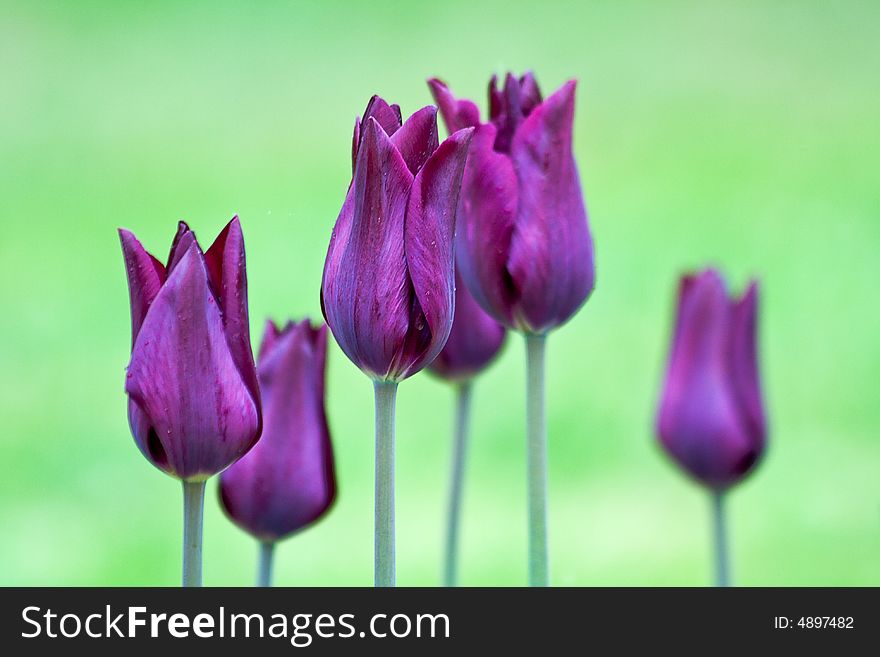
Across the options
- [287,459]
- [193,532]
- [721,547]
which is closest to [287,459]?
[287,459]

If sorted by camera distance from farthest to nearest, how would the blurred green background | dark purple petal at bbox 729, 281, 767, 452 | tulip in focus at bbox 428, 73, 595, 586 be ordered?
1. the blurred green background
2. dark purple petal at bbox 729, 281, 767, 452
3. tulip in focus at bbox 428, 73, 595, 586

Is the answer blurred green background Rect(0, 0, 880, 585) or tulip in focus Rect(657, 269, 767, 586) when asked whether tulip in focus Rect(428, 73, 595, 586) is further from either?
blurred green background Rect(0, 0, 880, 585)

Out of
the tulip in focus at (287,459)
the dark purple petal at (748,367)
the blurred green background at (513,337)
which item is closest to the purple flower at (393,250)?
the tulip in focus at (287,459)

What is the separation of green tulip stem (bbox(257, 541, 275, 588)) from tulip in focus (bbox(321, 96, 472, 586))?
13 cm

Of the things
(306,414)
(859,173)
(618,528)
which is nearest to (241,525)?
(306,414)

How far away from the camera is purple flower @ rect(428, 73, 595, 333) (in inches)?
25.4

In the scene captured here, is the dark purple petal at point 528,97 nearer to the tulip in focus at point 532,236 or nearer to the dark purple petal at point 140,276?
the tulip in focus at point 532,236

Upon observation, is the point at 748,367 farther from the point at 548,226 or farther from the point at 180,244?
the point at 180,244

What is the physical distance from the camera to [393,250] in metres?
0.57

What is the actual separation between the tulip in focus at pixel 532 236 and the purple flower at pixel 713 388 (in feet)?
0.87

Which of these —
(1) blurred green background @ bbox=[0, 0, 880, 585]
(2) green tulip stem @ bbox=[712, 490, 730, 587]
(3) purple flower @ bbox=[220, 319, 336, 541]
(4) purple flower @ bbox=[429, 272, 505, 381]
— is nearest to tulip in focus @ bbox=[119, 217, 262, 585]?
(3) purple flower @ bbox=[220, 319, 336, 541]

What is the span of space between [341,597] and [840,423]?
5.61 ft

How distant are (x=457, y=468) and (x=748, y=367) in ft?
0.67

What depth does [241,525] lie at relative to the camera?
2.22 ft
